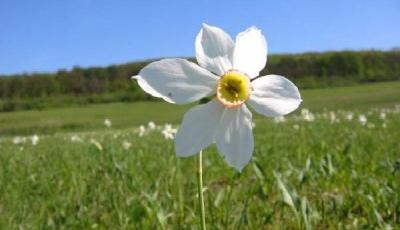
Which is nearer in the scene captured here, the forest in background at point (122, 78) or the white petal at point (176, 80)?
the white petal at point (176, 80)

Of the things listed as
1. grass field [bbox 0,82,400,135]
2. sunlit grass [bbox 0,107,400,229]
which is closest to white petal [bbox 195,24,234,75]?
sunlit grass [bbox 0,107,400,229]

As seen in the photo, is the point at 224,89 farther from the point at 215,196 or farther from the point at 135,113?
the point at 135,113

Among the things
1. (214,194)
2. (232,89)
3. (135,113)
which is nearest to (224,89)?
Answer: (232,89)

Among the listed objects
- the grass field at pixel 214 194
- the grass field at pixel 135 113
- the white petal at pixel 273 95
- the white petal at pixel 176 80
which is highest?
the white petal at pixel 176 80

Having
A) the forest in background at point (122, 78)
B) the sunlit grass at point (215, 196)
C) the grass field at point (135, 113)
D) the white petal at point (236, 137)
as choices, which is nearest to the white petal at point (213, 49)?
the white petal at point (236, 137)

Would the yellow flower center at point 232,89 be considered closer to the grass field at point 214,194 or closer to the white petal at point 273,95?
the white petal at point 273,95

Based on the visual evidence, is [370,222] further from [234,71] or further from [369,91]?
[369,91]

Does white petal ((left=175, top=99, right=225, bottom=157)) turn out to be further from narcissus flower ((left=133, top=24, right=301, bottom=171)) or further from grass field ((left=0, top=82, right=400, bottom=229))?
grass field ((left=0, top=82, right=400, bottom=229))
